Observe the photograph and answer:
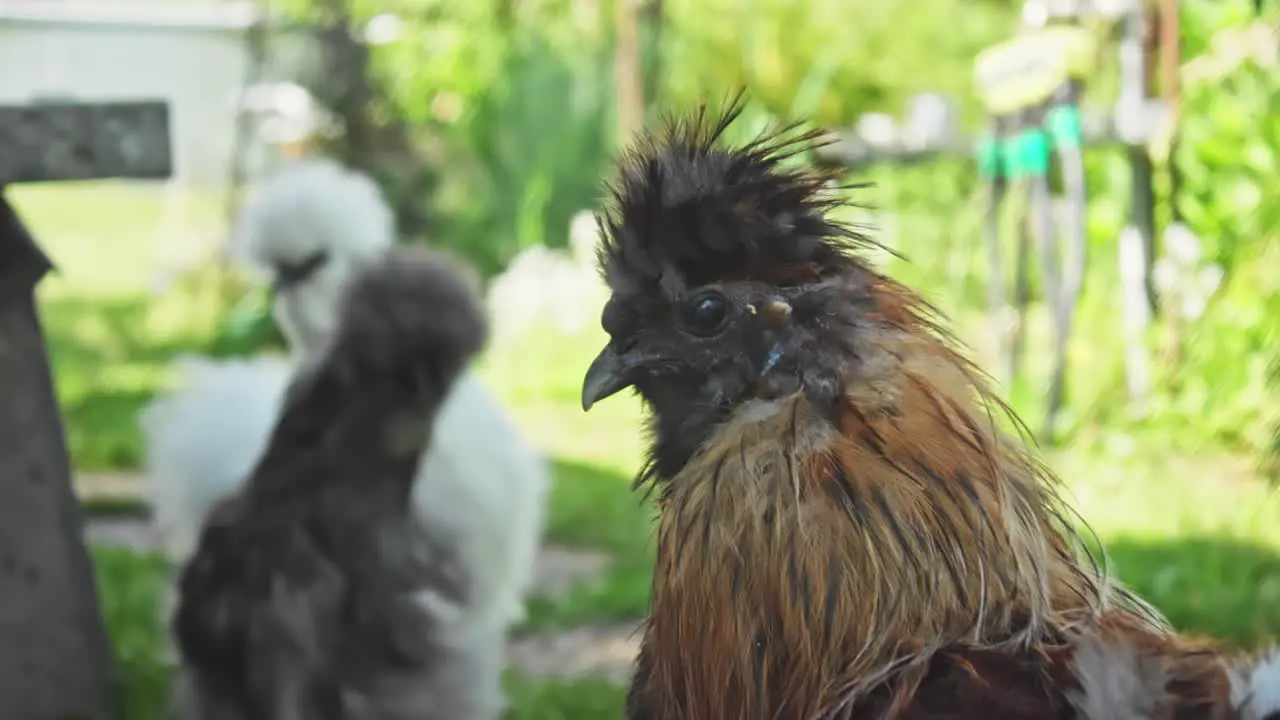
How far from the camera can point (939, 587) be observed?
1.83m

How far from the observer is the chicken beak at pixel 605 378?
1.99m

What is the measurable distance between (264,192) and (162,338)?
6287mm

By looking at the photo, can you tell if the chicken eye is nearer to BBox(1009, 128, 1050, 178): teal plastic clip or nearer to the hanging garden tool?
the hanging garden tool

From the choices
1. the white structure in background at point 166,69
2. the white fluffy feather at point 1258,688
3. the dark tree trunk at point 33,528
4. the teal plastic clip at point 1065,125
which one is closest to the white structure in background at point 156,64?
the white structure in background at point 166,69

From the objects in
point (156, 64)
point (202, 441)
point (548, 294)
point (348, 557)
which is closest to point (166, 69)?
point (156, 64)

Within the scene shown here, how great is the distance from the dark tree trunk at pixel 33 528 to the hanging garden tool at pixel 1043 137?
179 inches

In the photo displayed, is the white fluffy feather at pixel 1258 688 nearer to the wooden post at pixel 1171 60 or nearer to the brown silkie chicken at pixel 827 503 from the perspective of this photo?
the brown silkie chicken at pixel 827 503

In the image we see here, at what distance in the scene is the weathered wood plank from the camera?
3215mm

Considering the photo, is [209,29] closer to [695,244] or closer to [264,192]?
[264,192]

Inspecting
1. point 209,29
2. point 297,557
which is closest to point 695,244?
point 297,557

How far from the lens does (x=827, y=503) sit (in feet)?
5.99

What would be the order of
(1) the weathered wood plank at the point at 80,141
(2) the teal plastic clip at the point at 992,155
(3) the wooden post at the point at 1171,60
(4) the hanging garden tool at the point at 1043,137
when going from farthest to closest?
(2) the teal plastic clip at the point at 992,155, (4) the hanging garden tool at the point at 1043,137, (3) the wooden post at the point at 1171,60, (1) the weathered wood plank at the point at 80,141

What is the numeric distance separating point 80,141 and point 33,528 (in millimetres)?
1096

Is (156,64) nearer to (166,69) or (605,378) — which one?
(166,69)
